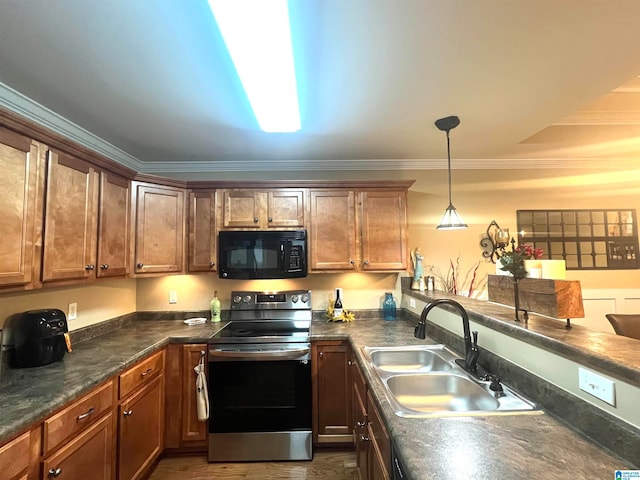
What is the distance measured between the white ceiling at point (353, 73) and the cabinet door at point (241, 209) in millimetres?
395

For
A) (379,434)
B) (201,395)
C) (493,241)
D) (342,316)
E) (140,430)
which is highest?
(493,241)

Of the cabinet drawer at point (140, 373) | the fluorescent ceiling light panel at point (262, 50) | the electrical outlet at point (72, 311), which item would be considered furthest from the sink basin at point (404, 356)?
the electrical outlet at point (72, 311)

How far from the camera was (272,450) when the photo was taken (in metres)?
2.37

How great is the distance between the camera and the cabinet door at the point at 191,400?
240 cm

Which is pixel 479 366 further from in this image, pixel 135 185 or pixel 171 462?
pixel 135 185

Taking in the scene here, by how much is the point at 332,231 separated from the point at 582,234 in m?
2.60

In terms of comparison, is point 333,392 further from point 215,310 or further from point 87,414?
point 87,414

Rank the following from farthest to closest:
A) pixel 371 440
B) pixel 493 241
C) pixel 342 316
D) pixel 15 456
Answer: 1. pixel 493 241
2. pixel 342 316
3. pixel 371 440
4. pixel 15 456

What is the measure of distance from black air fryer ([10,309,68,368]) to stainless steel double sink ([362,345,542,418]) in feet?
5.98

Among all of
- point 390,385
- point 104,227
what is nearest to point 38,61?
point 104,227

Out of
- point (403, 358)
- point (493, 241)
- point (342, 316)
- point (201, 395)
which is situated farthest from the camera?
point (493, 241)

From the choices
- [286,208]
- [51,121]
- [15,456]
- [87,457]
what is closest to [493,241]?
[286,208]

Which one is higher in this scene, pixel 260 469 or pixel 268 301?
pixel 268 301

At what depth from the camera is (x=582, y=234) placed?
3254mm
